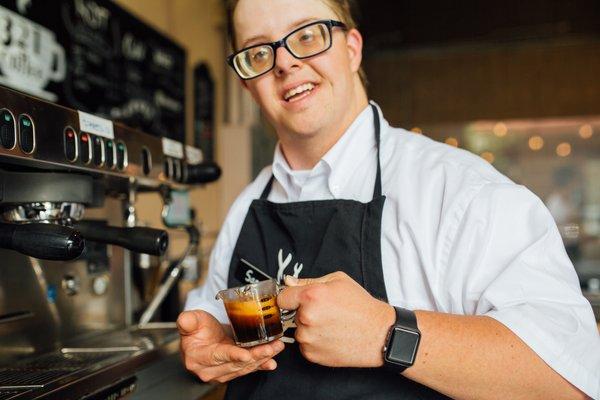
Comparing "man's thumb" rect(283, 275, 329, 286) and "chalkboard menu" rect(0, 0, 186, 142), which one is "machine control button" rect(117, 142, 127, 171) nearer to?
"man's thumb" rect(283, 275, 329, 286)

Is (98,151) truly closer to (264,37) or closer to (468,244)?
(264,37)

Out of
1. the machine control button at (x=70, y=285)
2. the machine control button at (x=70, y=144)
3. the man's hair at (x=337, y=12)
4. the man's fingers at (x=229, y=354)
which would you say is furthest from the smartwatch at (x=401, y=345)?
the machine control button at (x=70, y=285)

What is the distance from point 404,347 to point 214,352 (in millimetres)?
351

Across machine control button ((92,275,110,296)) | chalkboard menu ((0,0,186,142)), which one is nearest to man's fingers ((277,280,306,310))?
machine control button ((92,275,110,296))

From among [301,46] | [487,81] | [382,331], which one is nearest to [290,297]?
[382,331]

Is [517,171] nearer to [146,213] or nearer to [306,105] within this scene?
[146,213]

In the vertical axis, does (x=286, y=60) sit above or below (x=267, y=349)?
above

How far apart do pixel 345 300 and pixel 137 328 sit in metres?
0.93

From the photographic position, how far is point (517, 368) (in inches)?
34.4

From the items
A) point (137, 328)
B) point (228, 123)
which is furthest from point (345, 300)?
point (228, 123)

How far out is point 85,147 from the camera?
107 cm

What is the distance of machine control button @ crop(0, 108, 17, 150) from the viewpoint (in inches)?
34.5

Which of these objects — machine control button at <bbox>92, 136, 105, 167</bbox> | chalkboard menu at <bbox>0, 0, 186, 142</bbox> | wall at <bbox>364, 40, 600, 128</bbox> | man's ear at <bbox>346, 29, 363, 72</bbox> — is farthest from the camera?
wall at <bbox>364, 40, 600, 128</bbox>

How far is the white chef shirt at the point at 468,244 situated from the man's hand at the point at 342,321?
16 centimetres
